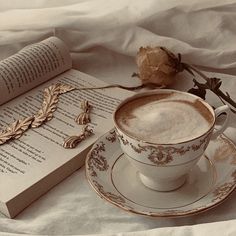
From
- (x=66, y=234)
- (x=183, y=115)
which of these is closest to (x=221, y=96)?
(x=183, y=115)

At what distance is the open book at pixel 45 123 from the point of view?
482mm

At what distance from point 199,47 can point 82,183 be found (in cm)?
30

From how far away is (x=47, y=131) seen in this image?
56 centimetres

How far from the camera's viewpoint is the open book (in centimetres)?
48

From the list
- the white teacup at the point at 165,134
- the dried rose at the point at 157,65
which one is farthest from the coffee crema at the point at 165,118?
the dried rose at the point at 157,65

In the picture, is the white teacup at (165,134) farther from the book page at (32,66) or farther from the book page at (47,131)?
the book page at (32,66)

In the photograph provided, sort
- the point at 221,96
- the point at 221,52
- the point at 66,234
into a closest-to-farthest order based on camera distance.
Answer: the point at 66,234 → the point at 221,96 → the point at 221,52

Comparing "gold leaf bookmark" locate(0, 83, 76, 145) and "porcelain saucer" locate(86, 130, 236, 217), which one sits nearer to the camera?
"porcelain saucer" locate(86, 130, 236, 217)

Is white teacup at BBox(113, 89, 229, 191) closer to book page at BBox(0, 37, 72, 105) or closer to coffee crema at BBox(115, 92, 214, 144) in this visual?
coffee crema at BBox(115, 92, 214, 144)

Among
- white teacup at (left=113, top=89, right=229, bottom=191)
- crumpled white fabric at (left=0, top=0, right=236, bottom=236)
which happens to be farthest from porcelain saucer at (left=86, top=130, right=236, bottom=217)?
crumpled white fabric at (left=0, top=0, right=236, bottom=236)

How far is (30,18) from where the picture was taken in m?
0.75

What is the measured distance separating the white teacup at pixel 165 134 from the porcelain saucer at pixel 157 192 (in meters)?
0.01

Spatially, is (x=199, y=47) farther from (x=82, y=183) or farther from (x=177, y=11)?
(x=82, y=183)

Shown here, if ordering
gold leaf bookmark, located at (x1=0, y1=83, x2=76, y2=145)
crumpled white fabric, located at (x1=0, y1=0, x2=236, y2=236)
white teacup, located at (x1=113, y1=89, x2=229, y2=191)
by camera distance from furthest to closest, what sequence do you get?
crumpled white fabric, located at (x1=0, y1=0, x2=236, y2=236), gold leaf bookmark, located at (x1=0, y1=83, x2=76, y2=145), white teacup, located at (x1=113, y1=89, x2=229, y2=191)
